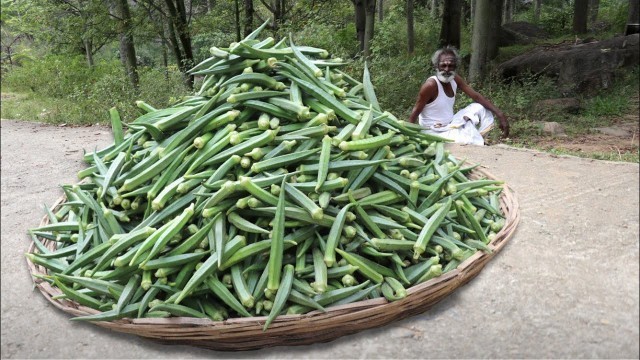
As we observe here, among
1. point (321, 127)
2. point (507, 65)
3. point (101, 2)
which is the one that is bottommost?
point (507, 65)

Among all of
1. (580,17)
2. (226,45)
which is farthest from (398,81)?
(580,17)

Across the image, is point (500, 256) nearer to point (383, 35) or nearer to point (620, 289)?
point (620, 289)

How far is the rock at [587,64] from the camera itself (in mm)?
6031

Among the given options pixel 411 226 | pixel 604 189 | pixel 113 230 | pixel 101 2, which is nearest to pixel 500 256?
pixel 411 226

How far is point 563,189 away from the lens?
110 inches

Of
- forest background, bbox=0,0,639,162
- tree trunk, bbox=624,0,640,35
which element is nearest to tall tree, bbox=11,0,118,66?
forest background, bbox=0,0,639,162

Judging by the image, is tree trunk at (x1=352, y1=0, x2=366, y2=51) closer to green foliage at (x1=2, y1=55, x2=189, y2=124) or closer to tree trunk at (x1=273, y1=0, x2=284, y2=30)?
tree trunk at (x1=273, y1=0, x2=284, y2=30)

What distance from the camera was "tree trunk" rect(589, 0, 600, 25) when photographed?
44.4 feet

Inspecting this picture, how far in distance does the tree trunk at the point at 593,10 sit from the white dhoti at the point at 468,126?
10.8m

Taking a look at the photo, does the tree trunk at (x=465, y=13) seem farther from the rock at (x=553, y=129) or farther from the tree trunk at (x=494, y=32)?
the rock at (x=553, y=129)

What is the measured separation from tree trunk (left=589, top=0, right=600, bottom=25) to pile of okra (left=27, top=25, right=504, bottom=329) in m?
13.0

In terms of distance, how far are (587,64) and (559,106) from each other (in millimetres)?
904

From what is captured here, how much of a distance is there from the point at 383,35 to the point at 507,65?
282 cm

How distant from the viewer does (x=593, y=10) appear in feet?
46.0
